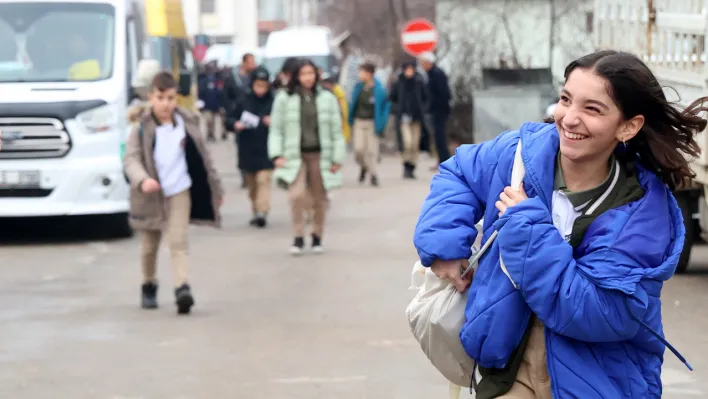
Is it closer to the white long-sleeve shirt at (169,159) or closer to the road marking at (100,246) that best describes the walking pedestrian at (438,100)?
the road marking at (100,246)

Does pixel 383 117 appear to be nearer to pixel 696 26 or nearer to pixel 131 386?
pixel 696 26

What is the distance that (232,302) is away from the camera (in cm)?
1020

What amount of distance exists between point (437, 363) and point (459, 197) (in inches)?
17.6

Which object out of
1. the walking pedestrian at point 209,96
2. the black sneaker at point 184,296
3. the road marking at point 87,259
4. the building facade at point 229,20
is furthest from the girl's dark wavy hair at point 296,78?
the building facade at point 229,20

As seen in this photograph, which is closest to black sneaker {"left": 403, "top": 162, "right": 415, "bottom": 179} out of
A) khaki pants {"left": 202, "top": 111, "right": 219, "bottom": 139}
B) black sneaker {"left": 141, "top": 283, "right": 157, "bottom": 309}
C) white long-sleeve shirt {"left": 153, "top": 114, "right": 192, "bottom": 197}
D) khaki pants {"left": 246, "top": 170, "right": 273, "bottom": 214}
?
khaki pants {"left": 246, "top": 170, "right": 273, "bottom": 214}

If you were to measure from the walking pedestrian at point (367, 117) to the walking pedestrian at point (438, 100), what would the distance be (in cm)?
97

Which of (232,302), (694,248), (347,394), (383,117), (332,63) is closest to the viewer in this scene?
(347,394)

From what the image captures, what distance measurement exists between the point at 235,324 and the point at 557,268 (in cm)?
615

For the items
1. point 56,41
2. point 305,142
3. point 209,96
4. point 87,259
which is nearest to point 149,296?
point 87,259

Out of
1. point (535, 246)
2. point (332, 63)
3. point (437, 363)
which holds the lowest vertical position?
point (332, 63)

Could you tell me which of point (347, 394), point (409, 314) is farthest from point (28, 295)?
point (409, 314)

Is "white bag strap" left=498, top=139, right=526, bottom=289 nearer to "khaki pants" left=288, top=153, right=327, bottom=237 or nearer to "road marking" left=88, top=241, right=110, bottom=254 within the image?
"khaki pants" left=288, top=153, right=327, bottom=237

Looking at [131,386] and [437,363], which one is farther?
[131,386]

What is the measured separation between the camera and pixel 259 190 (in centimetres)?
1578
